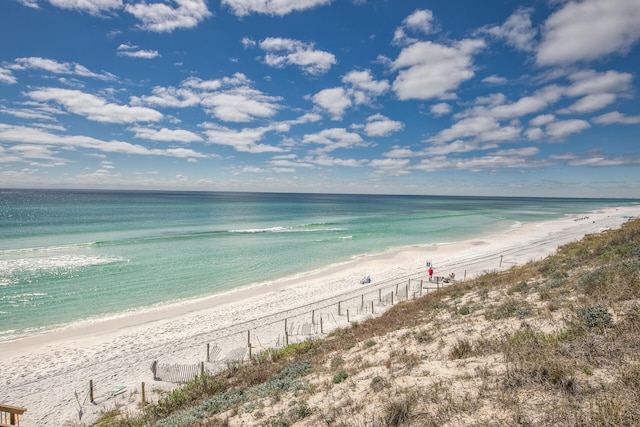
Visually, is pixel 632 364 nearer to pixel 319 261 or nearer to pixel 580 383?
pixel 580 383

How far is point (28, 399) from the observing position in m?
14.3

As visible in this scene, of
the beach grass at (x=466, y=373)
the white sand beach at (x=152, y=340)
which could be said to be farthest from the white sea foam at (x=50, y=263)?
the beach grass at (x=466, y=373)

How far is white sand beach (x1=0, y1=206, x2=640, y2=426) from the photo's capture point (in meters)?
14.2

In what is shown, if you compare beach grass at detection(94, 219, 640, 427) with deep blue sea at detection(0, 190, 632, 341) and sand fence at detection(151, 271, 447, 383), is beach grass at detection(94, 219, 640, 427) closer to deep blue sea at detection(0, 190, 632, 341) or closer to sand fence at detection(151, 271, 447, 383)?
sand fence at detection(151, 271, 447, 383)

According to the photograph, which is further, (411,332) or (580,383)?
(411,332)

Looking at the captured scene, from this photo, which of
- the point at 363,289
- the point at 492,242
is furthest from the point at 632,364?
the point at 492,242

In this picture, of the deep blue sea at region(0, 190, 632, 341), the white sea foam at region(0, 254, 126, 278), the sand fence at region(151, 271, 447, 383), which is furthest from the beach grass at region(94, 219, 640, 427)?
the white sea foam at region(0, 254, 126, 278)

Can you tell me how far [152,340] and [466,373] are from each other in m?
19.9

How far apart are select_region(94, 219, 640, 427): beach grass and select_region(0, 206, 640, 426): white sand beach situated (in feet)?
10.9

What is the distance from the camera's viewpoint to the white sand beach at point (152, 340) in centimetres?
1416

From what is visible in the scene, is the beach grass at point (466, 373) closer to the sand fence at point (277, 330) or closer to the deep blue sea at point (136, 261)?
the sand fence at point (277, 330)

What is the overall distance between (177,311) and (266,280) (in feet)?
33.1

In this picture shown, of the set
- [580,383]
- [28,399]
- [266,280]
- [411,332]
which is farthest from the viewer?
[266,280]

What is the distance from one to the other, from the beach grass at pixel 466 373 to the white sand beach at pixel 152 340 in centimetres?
334
